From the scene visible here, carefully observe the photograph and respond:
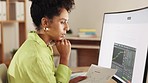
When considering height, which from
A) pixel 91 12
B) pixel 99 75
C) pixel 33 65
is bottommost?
pixel 99 75

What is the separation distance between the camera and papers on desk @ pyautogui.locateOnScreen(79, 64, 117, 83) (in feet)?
3.90

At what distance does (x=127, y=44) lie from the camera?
1.20m

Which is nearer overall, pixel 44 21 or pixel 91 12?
pixel 44 21

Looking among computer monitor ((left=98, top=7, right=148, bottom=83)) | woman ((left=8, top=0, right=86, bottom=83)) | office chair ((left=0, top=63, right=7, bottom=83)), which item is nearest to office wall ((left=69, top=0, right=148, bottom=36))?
computer monitor ((left=98, top=7, right=148, bottom=83))

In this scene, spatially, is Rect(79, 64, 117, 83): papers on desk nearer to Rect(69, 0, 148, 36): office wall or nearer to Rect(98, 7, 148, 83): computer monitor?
Rect(98, 7, 148, 83): computer monitor

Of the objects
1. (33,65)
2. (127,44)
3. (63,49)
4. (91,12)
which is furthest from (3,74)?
(91,12)

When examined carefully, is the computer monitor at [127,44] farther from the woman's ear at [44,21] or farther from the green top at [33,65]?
the woman's ear at [44,21]

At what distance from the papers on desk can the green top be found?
23 centimetres

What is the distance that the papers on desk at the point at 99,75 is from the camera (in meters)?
1.19

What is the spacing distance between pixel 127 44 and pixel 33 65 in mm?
537

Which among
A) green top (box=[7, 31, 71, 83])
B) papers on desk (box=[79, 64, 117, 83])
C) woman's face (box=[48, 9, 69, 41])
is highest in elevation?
woman's face (box=[48, 9, 69, 41])

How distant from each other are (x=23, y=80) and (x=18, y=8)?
2.18 metres

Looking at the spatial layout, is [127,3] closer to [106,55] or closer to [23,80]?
[106,55]

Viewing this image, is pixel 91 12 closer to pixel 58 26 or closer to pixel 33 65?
pixel 58 26
